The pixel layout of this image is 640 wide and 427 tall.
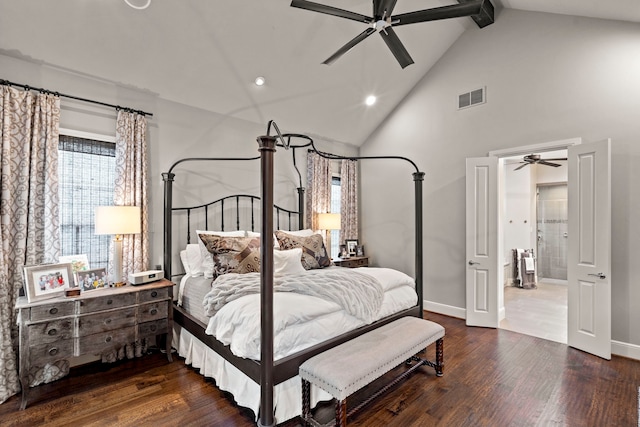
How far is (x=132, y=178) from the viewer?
3.33m

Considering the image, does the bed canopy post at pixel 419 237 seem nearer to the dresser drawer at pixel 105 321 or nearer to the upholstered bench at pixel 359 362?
the upholstered bench at pixel 359 362

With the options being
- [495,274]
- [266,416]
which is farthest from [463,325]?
[266,416]

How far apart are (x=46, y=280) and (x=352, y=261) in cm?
378

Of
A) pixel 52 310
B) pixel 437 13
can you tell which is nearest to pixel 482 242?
pixel 437 13

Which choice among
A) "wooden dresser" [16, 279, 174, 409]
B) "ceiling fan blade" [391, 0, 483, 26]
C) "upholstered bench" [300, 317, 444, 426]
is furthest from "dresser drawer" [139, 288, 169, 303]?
"ceiling fan blade" [391, 0, 483, 26]

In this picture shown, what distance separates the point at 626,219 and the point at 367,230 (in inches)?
137

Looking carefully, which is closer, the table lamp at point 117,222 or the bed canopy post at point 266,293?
the bed canopy post at point 266,293

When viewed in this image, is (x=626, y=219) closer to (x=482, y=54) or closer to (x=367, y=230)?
(x=482, y=54)

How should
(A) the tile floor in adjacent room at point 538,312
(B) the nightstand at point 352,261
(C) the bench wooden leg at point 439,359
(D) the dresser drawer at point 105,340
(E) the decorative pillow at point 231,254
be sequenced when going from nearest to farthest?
(D) the dresser drawer at point 105,340 < (C) the bench wooden leg at point 439,359 < (E) the decorative pillow at point 231,254 < (A) the tile floor in adjacent room at point 538,312 < (B) the nightstand at point 352,261

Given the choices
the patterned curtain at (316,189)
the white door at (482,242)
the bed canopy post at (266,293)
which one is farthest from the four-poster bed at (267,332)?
the patterned curtain at (316,189)

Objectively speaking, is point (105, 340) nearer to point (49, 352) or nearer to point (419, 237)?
point (49, 352)

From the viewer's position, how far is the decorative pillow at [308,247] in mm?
3783

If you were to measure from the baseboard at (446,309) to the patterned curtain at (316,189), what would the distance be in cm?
→ 218

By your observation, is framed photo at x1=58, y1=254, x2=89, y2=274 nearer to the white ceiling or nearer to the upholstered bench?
the white ceiling
